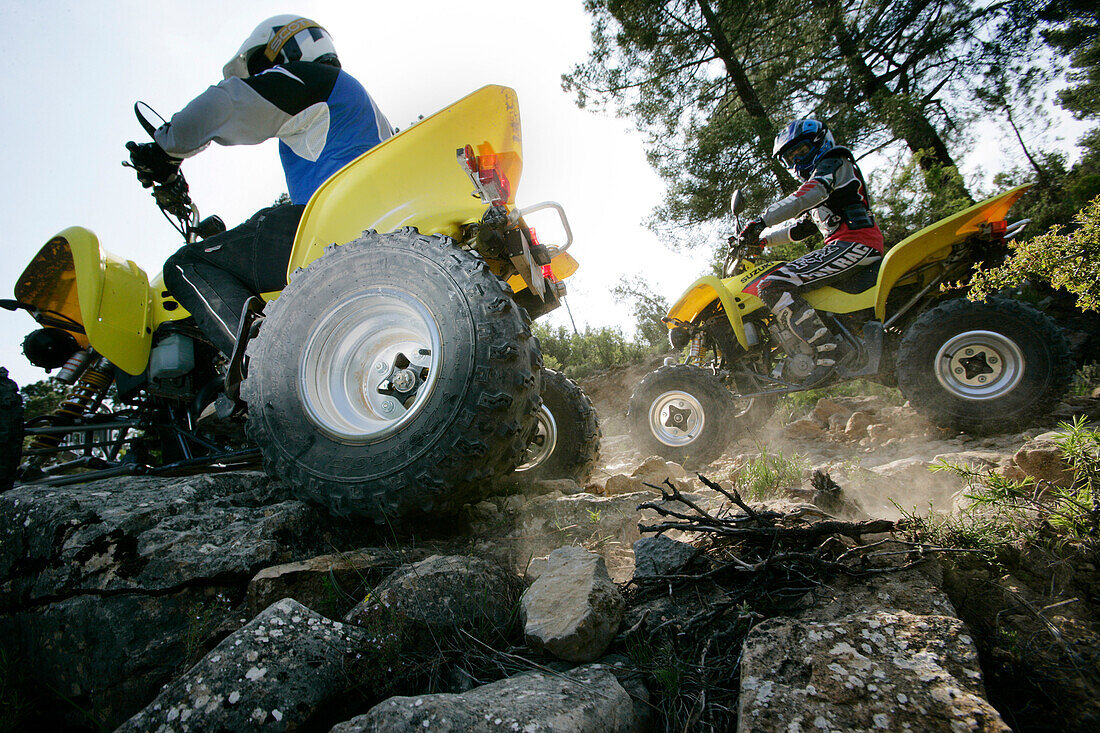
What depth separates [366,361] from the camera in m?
2.12

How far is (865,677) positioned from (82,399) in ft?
12.9

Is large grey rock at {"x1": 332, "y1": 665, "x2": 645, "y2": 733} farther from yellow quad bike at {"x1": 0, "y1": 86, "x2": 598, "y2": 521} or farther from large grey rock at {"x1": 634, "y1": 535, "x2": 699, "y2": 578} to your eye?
yellow quad bike at {"x1": 0, "y1": 86, "x2": 598, "y2": 521}

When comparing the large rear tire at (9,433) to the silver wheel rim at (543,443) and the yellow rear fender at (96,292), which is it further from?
the silver wheel rim at (543,443)

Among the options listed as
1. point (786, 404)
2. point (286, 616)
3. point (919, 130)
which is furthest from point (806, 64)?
point (286, 616)

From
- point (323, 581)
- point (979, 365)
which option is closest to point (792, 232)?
point (979, 365)

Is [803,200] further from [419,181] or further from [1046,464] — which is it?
[419,181]

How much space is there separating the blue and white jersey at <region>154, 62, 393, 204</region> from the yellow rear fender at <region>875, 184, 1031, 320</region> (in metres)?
3.58

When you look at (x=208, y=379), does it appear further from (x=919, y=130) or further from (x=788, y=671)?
(x=919, y=130)

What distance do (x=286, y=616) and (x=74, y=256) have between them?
263 cm

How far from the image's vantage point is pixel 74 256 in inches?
104

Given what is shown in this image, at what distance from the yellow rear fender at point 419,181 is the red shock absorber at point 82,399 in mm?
1847

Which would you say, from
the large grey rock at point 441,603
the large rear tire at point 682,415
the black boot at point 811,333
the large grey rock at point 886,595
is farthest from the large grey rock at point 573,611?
the black boot at point 811,333

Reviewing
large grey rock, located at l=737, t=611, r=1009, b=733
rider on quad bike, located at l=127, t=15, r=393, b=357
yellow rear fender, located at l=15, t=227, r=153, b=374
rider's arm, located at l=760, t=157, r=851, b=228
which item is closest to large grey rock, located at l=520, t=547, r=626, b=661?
large grey rock, located at l=737, t=611, r=1009, b=733

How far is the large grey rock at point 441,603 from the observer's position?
1274 mm
